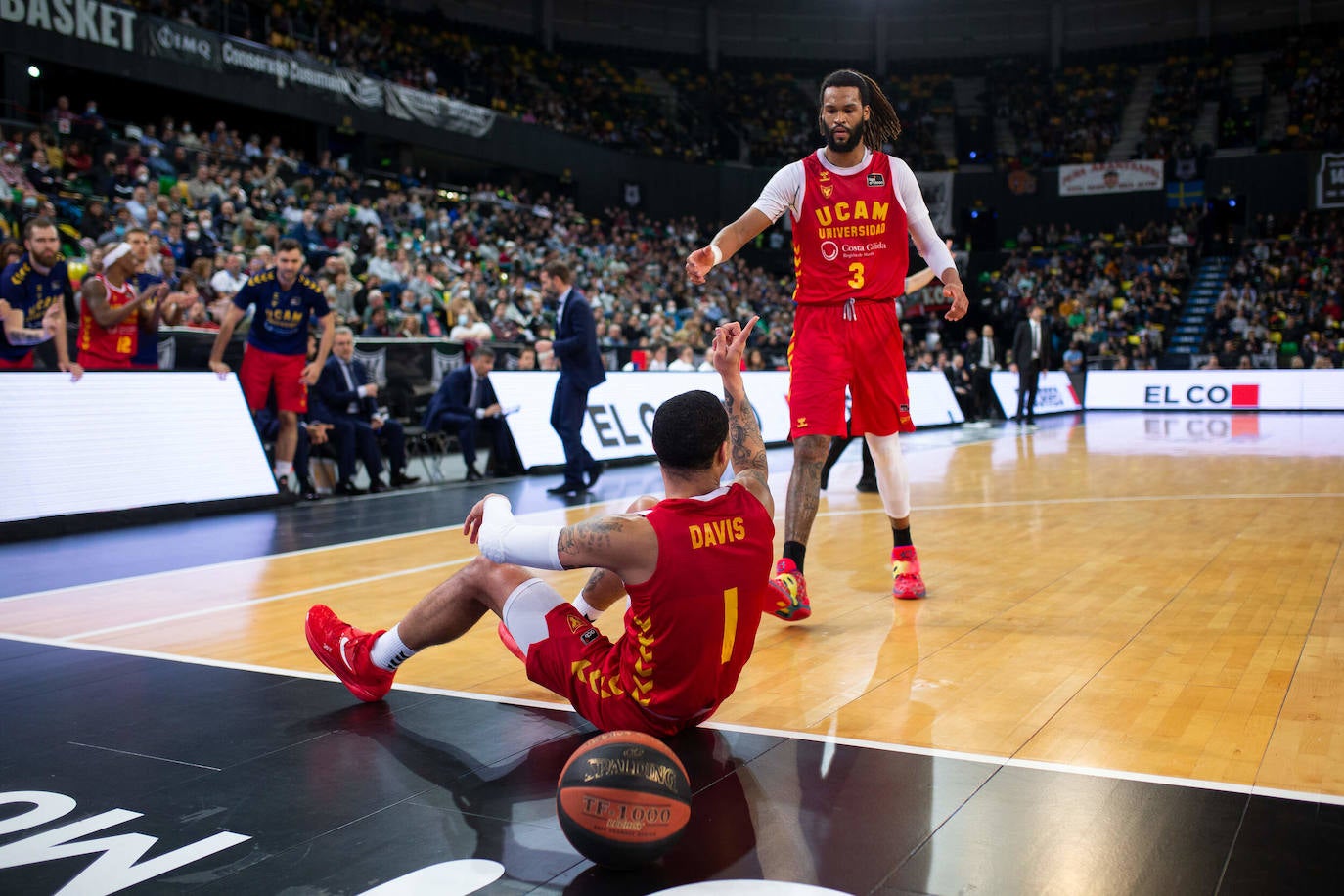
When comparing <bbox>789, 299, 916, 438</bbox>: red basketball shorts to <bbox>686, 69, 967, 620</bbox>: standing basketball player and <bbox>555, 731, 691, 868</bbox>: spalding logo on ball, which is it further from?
<bbox>555, 731, 691, 868</bbox>: spalding logo on ball

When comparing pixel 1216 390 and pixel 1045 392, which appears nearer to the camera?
pixel 1045 392

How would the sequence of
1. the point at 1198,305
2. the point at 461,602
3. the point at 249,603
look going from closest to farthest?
the point at 461,602 < the point at 249,603 < the point at 1198,305

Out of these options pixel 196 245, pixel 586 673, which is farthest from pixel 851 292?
pixel 196 245

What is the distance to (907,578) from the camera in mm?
4816

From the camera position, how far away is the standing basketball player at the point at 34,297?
7789mm

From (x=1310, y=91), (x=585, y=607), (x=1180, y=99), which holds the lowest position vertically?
(x=585, y=607)

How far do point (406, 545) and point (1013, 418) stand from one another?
16.1 metres

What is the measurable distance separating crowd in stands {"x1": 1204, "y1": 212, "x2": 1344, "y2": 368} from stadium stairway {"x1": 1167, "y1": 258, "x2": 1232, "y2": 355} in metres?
0.63

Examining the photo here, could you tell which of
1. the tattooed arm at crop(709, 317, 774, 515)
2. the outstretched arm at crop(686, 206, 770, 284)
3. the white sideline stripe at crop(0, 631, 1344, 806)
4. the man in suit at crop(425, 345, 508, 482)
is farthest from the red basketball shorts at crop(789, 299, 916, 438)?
the man in suit at crop(425, 345, 508, 482)

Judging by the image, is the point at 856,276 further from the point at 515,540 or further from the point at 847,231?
the point at 515,540

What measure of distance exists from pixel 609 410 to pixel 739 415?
8891 mm

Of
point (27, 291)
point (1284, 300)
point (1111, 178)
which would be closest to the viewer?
point (27, 291)

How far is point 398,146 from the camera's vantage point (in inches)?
1061

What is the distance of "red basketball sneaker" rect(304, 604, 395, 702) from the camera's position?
10.7 feet
